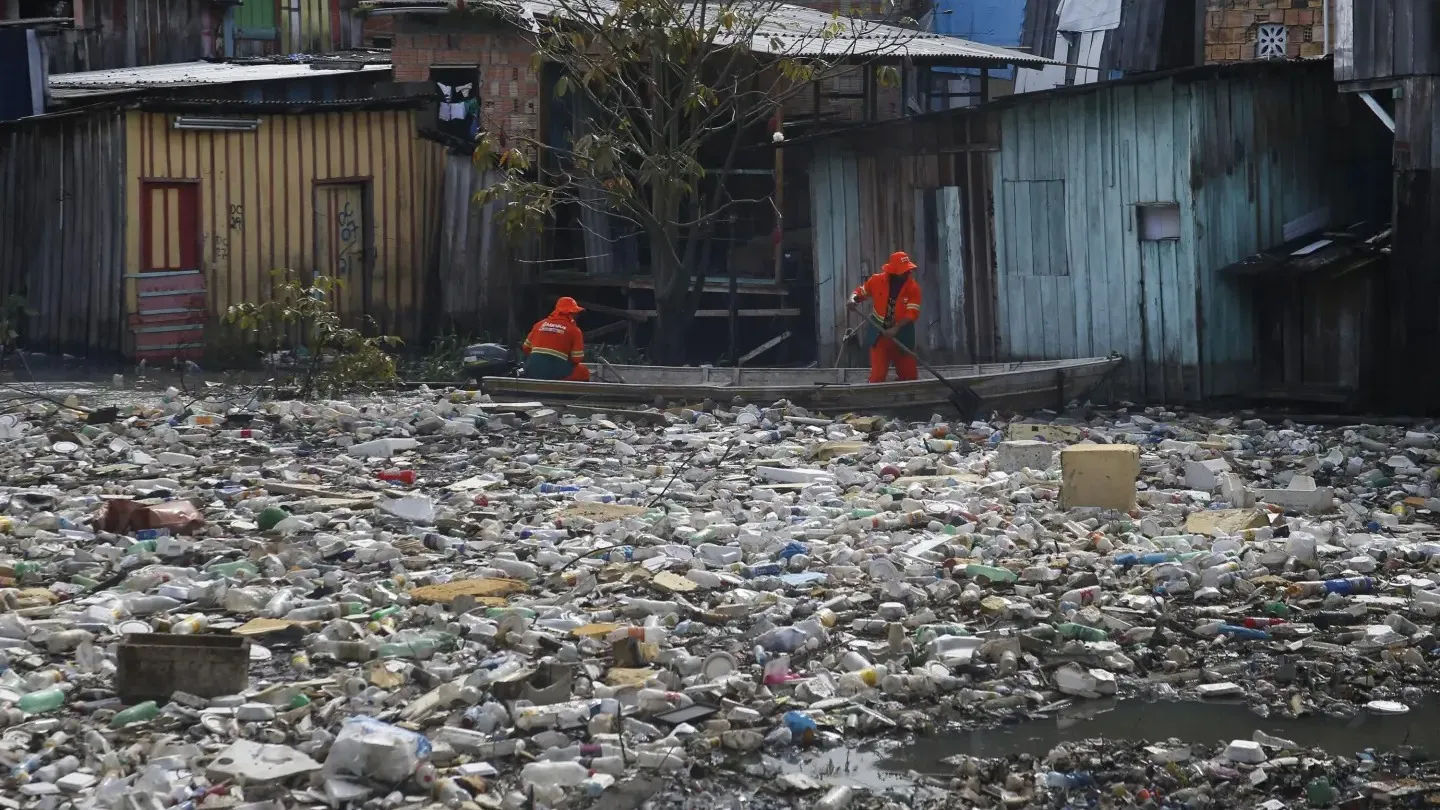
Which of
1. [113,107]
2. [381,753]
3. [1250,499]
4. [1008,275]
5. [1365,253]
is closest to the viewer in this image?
[381,753]

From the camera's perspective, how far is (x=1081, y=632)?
7.45 m

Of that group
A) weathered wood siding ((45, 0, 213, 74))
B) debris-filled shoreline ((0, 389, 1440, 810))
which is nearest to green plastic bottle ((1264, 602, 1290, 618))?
debris-filled shoreline ((0, 389, 1440, 810))

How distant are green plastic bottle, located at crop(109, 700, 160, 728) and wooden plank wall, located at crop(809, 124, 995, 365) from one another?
38.8 ft

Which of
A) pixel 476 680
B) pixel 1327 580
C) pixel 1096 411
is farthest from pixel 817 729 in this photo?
pixel 1096 411

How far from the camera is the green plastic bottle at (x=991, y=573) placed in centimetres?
823

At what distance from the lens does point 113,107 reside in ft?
58.7

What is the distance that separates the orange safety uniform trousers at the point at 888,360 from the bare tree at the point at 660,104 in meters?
2.14

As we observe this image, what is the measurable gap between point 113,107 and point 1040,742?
14.4 meters

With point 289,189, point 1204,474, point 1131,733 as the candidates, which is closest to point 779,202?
point 289,189

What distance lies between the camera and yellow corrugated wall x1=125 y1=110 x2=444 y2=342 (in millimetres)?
18266

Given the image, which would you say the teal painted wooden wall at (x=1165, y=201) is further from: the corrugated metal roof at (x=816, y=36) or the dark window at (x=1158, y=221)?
the corrugated metal roof at (x=816, y=36)

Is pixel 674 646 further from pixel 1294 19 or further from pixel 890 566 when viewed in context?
pixel 1294 19

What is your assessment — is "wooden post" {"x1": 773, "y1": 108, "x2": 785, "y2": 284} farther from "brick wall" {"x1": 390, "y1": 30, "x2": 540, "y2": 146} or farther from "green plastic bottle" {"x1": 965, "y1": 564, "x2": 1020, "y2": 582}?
"green plastic bottle" {"x1": 965, "y1": 564, "x2": 1020, "y2": 582}

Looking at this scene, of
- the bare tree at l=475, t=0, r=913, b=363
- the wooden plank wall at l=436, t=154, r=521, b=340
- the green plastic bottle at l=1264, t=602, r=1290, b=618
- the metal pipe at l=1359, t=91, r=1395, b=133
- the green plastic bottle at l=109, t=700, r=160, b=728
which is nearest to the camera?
the green plastic bottle at l=109, t=700, r=160, b=728
